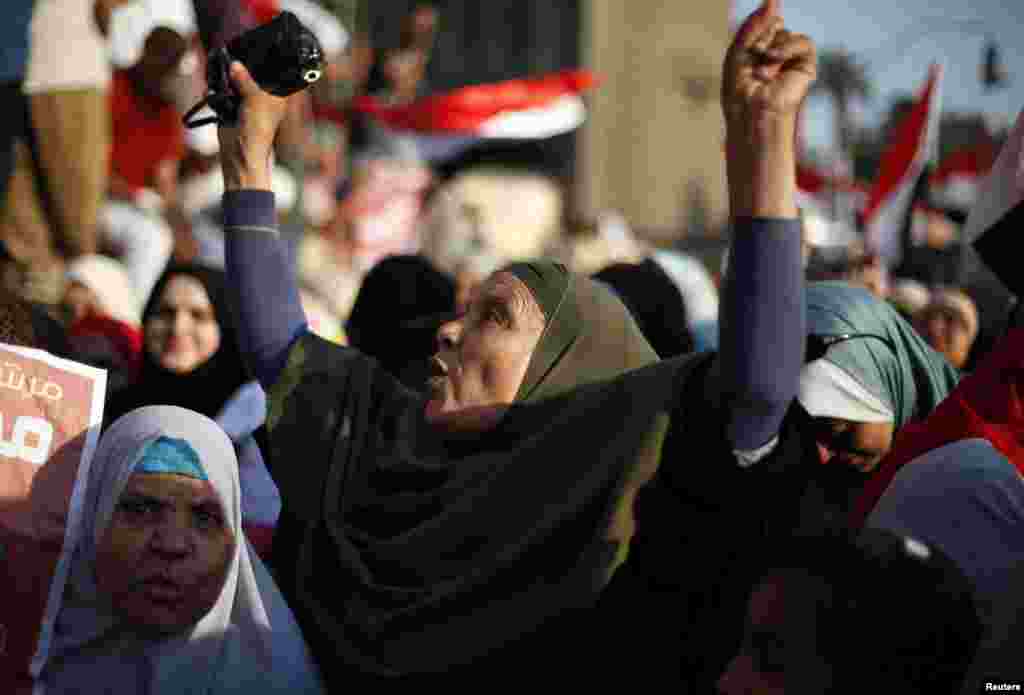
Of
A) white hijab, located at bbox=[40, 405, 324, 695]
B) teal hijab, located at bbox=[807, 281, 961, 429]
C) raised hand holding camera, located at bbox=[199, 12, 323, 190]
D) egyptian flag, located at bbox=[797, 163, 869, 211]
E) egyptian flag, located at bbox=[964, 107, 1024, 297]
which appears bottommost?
egyptian flag, located at bbox=[797, 163, 869, 211]

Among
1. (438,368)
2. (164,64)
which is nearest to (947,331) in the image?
(438,368)

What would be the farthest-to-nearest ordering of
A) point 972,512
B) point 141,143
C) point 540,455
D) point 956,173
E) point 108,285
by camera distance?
point 956,173
point 141,143
point 108,285
point 540,455
point 972,512

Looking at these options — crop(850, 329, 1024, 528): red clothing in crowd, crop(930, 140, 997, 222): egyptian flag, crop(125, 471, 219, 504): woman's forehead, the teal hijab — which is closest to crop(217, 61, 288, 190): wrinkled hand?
crop(125, 471, 219, 504): woman's forehead

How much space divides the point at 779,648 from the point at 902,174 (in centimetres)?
622

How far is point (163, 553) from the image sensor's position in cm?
273

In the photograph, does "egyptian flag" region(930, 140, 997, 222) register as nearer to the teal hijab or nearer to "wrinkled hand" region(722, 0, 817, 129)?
the teal hijab

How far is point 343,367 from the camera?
305 cm

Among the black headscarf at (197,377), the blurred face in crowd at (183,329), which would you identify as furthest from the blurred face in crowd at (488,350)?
the blurred face in crowd at (183,329)

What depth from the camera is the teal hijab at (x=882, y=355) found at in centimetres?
303

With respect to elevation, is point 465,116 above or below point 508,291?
below

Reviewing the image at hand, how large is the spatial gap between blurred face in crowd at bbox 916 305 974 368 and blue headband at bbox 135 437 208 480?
3050 millimetres

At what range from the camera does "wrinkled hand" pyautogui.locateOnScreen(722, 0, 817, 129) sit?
2.17 metres

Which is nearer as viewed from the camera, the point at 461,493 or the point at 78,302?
the point at 461,493

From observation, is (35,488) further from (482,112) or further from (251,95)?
(482,112)
